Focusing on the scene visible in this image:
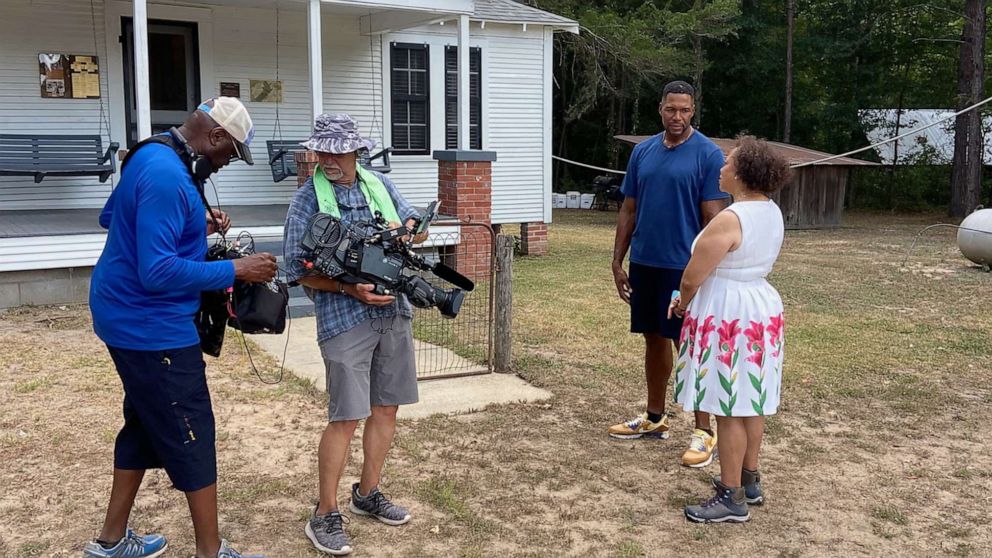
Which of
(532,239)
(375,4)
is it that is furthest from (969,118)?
(375,4)

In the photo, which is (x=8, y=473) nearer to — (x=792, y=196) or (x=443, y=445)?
(x=443, y=445)

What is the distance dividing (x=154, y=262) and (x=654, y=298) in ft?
8.43

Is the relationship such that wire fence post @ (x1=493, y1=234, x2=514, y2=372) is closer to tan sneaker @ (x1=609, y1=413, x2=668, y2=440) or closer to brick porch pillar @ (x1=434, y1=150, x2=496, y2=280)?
tan sneaker @ (x1=609, y1=413, x2=668, y2=440)

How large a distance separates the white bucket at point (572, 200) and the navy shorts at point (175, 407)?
73.1ft

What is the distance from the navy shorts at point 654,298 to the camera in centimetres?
445

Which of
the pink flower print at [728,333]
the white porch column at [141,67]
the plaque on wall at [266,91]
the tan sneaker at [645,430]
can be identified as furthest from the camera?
the plaque on wall at [266,91]

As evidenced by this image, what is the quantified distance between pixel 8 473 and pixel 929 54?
28.5 meters

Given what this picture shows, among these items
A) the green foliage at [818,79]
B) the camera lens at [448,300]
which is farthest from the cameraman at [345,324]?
the green foliage at [818,79]

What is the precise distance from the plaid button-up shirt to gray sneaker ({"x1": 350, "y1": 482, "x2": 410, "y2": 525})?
751 millimetres

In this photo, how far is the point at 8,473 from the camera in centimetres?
409

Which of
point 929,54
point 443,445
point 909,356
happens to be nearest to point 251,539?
point 443,445

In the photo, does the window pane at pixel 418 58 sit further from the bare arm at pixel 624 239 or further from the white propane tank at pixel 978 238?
the bare arm at pixel 624 239

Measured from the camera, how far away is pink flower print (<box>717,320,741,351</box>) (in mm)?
3613

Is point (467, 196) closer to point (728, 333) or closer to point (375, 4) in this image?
point (375, 4)
